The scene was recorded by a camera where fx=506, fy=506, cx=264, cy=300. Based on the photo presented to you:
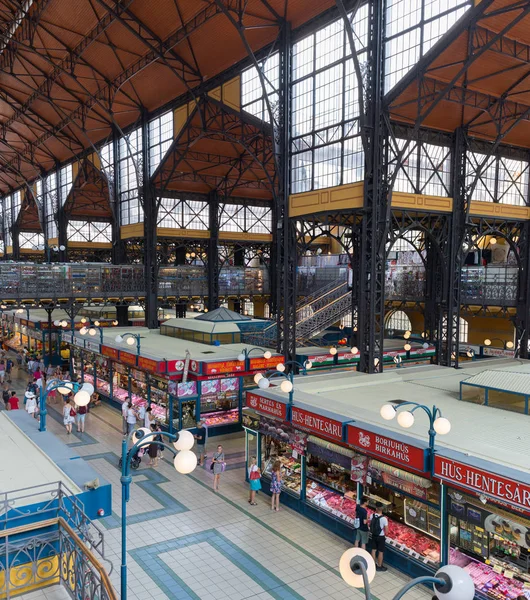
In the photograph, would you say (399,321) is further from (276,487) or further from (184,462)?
(184,462)

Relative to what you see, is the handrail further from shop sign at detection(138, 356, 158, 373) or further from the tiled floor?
shop sign at detection(138, 356, 158, 373)

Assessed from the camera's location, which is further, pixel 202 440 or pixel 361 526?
pixel 202 440

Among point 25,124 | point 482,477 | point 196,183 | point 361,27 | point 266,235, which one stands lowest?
point 482,477

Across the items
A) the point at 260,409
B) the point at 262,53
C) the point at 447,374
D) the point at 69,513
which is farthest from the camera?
the point at 262,53

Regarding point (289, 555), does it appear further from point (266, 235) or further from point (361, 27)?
point (266, 235)

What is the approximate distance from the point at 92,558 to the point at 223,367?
1457cm

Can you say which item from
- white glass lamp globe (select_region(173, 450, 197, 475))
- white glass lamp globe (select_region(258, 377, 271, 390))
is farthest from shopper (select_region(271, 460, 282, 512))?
white glass lamp globe (select_region(173, 450, 197, 475))

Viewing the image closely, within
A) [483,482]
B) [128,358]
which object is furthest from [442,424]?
[128,358]

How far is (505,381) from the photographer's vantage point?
1430cm

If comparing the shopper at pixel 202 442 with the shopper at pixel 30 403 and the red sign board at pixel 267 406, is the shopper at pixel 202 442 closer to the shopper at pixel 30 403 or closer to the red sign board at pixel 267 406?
the red sign board at pixel 267 406

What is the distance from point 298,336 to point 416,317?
16636 mm

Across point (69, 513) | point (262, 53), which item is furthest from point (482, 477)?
point (262, 53)

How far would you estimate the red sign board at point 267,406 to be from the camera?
15.0m

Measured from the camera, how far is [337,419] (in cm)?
1309
